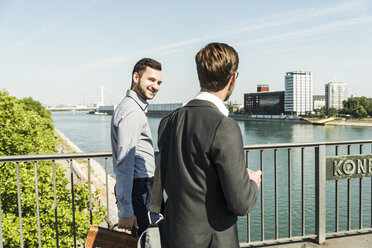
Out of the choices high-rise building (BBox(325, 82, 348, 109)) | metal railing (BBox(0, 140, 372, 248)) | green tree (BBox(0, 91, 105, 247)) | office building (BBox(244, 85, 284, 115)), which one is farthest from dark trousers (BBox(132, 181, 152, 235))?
high-rise building (BBox(325, 82, 348, 109))

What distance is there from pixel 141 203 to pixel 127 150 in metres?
0.40

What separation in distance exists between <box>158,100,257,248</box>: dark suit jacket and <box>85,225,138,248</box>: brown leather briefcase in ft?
3.24

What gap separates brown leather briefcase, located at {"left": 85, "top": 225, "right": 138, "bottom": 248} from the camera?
248cm

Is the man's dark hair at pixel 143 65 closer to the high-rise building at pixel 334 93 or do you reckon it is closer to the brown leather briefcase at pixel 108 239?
the brown leather briefcase at pixel 108 239

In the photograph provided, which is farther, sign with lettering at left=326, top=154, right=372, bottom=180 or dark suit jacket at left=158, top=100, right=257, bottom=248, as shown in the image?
sign with lettering at left=326, top=154, right=372, bottom=180

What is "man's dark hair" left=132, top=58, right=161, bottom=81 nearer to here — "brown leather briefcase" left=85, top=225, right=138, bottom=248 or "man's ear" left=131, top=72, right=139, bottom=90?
"man's ear" left=131, top=72, right=139, bottom=90

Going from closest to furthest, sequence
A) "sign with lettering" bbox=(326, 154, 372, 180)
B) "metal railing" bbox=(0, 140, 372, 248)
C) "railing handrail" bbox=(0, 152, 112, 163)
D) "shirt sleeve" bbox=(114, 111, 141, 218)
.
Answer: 1. "shirt sleeve" bbox=(114, 111, 141, 218)
2. "railing handrail" bbox=(0, 152, 112, 163)
3. "metal railing" bbox=(0, 140, 372, 248)
4. "sign with lettering" bbox=(326, 154, 372, 180)

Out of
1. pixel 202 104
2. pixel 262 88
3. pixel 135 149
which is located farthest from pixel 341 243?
pixel 262 88

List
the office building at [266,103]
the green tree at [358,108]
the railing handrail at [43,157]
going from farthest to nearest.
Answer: the office building at [266,103] → the green tree at [358,108] → the railing handrail at [43,157]

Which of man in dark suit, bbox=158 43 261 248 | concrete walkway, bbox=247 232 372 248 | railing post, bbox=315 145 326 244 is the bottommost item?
concrete walkway, bbox=247 232 372 248

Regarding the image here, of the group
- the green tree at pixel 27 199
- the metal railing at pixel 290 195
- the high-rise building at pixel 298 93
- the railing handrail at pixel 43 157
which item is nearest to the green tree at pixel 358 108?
the high-rise building at pixel 298 93

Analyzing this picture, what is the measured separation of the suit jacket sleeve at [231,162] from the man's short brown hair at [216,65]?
0.20 meters

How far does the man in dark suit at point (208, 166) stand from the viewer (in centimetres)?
141

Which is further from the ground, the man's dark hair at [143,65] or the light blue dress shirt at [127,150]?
the man's dark hair at [143,65]
